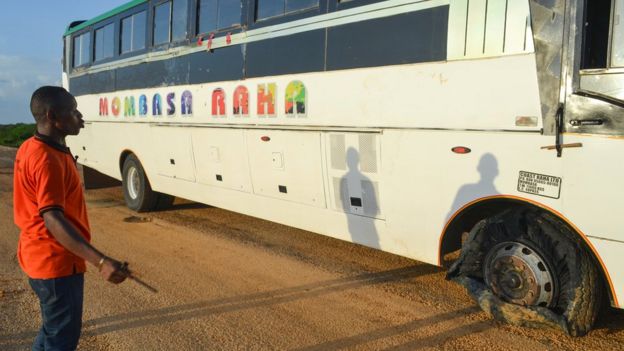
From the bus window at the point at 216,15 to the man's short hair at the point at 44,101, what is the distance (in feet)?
13.5

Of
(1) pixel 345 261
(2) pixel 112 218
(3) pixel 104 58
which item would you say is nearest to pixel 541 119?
(1) pixel 345 261

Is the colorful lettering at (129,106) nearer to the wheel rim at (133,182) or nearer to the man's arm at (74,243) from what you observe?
the wheel rim at (133,182)

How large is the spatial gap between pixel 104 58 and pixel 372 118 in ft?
21.7

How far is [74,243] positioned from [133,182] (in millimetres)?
7250

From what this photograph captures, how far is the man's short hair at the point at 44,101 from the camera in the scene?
9.02 ft

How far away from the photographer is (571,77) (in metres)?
3.71

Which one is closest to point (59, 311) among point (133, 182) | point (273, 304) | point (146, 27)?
point (273, 304)

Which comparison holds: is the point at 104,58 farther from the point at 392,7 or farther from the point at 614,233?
the point at 614,233

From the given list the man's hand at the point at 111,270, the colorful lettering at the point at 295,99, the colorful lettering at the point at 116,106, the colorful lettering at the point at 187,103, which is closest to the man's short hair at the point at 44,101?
the man's hand at the point at 111,270

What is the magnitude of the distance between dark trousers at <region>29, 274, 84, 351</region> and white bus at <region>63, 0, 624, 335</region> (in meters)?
2.97

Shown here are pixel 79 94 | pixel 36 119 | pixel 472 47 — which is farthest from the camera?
pixel 79 94

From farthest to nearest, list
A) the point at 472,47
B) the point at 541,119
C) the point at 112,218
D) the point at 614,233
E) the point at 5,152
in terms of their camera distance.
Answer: the point at 5,152 < the point at 112,218 < the point at 472,47 < the point at 541,119 < the point at 614,233

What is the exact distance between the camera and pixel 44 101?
2.76 meters

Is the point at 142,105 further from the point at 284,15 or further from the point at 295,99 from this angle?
the point at 295,99
